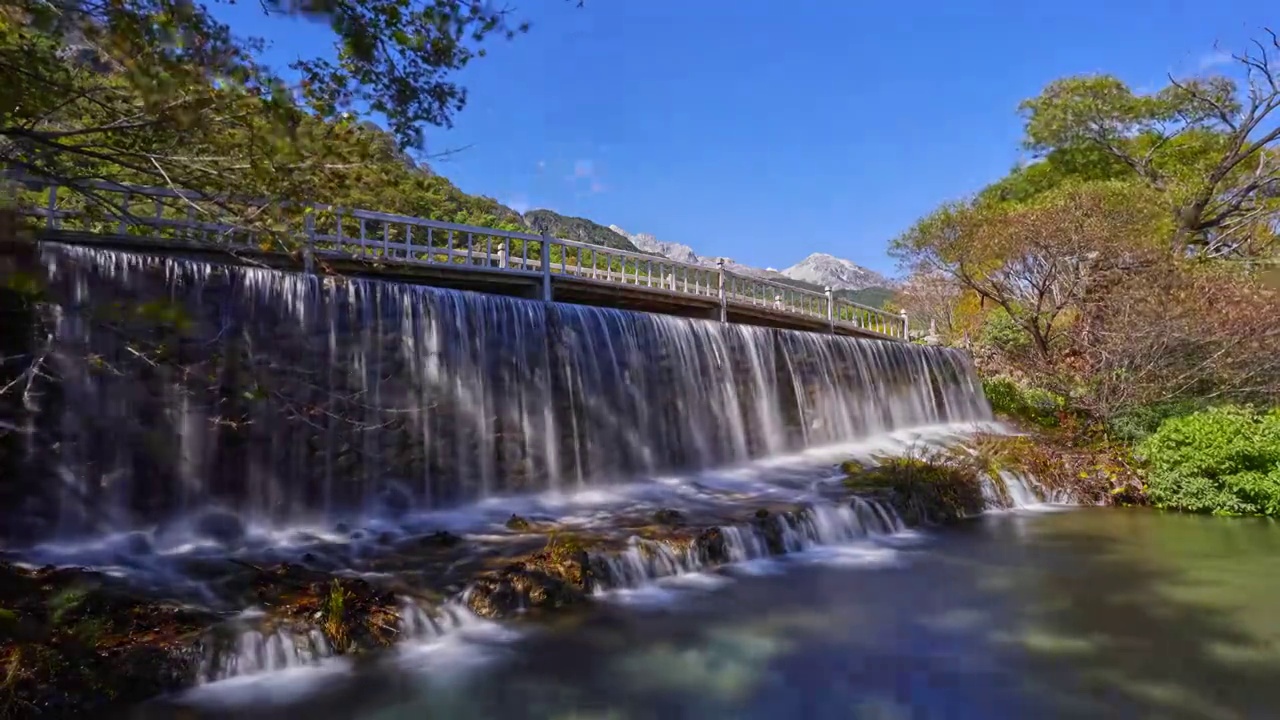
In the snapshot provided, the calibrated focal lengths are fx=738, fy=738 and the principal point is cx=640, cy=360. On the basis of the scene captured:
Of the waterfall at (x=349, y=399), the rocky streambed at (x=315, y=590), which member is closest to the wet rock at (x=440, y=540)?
the rocky streambed at (x=315, y=590)

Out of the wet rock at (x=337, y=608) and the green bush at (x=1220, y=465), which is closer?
the wet rock at (x=337, y=608)

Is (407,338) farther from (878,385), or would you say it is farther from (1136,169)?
(1136,169)

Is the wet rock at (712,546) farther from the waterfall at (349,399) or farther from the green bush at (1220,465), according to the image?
the green bush at (1220,465)

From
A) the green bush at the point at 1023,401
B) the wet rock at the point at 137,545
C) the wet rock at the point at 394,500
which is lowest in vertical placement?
the wet rock at the point at 137,545

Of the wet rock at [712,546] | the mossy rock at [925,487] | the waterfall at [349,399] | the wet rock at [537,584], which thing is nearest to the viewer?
the wet rock at [537,584]

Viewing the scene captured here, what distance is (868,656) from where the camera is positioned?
538cm

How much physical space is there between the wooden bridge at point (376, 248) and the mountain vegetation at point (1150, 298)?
235 inches

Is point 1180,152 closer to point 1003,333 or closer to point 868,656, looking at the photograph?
point 1003,333

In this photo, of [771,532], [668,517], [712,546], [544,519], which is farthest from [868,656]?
[544,519]

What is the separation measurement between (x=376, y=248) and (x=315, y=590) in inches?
303

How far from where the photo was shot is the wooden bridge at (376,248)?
4.21 m

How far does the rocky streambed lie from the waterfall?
0.74 m

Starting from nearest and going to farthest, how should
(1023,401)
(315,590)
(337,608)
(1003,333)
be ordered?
1. (337,608)
2. (315,590)
3. (1023,401)
4. (1003,333)

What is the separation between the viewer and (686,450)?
12.2m
